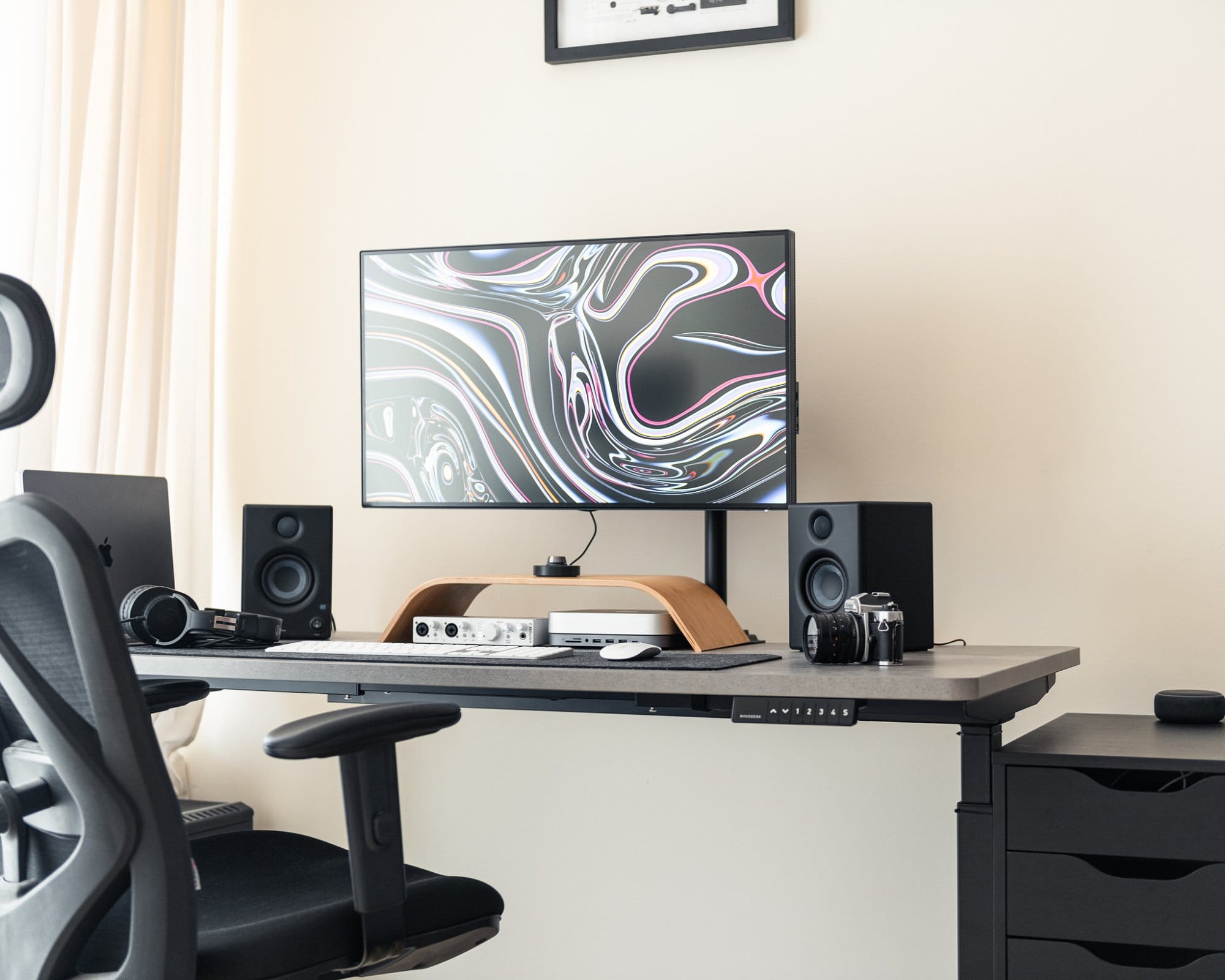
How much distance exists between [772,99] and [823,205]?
236 millimetres

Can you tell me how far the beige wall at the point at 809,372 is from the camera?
7.13ft

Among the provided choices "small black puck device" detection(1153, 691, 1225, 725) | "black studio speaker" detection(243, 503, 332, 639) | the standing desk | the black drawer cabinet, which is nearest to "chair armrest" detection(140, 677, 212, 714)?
the standing desk

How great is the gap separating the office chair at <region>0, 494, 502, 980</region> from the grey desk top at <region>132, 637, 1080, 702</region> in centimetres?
29

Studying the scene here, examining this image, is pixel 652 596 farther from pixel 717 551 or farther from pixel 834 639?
pixel 834 639

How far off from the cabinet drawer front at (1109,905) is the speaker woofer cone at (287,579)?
49.4 inches

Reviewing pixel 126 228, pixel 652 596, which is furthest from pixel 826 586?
pixel 126 228

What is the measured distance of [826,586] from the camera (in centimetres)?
185

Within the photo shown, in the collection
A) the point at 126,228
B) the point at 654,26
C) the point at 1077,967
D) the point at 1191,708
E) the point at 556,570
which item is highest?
the point at 654,26

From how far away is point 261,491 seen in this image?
8.89 feet

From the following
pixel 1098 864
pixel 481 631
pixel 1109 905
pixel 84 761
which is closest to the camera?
pixel 84 761

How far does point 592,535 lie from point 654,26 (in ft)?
3.36

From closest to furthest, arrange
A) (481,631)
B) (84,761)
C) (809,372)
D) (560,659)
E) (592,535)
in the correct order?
(84,761)
(560,659)
(481,631)
(809,372)
(592,535)

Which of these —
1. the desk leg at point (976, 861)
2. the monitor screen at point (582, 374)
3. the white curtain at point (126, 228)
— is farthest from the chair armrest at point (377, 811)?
the white curtain at point (126, 228)

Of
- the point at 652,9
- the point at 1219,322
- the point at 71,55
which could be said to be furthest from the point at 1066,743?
the point at 71,55
